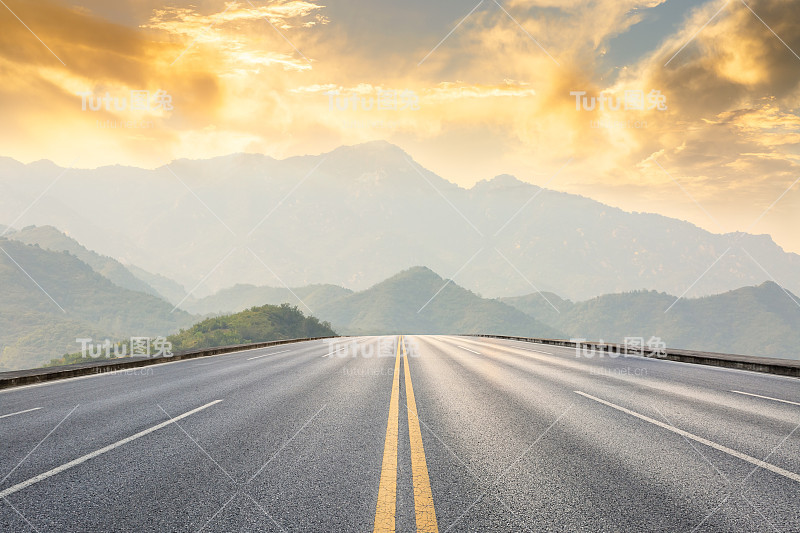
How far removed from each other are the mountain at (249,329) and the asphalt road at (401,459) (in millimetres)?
83740

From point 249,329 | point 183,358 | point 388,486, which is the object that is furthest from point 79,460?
point 249,329

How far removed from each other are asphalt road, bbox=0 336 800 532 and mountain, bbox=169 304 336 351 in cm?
8374

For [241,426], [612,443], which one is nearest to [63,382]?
[241,426]

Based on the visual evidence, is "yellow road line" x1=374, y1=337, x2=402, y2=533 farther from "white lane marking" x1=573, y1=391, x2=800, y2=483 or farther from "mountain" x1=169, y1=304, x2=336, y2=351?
"mountain" x1=169, y1=304, x2=336, y2=351

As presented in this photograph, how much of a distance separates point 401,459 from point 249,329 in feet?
340

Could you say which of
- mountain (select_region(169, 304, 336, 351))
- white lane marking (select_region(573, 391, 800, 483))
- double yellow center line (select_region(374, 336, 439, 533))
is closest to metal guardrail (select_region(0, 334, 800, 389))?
white lane marking (select_region(573, 391, 800, 483))

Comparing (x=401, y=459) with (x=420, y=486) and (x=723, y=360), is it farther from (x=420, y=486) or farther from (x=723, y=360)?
(x=723, y=360)

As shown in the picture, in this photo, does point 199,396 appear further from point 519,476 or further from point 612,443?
point 612,443

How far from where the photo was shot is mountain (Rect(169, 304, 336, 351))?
304 feet

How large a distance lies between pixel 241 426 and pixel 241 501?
268 cm

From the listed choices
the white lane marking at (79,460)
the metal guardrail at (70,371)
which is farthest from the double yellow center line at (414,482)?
the metal guardrail at (70,371)

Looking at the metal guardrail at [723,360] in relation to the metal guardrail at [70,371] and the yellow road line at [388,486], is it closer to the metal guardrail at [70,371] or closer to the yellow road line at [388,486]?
the yellow road line at [388,486]

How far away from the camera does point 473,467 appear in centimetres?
446

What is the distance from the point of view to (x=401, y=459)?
185 inches
